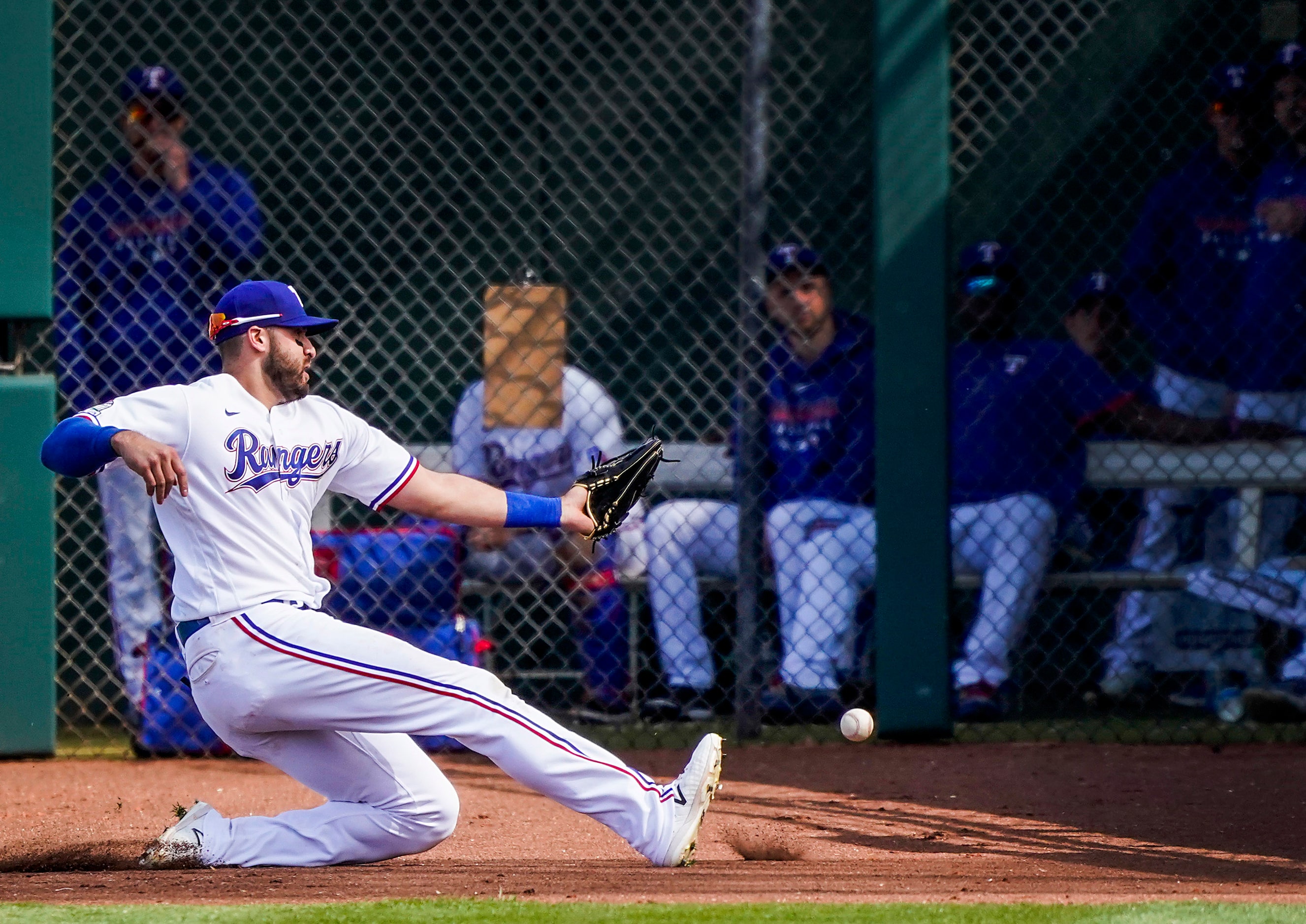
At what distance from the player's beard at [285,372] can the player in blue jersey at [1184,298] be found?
11.0 ft

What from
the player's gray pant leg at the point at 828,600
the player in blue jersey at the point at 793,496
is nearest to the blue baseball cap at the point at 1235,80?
the player in blue jersey at the point at 793,496

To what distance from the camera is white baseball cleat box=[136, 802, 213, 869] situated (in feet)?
11.1

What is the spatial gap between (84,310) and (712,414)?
267cm

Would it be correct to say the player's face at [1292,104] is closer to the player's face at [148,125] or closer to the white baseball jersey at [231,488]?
the white baseball jersey at [231,488]

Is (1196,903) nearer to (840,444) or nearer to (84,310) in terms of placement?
(840,444)

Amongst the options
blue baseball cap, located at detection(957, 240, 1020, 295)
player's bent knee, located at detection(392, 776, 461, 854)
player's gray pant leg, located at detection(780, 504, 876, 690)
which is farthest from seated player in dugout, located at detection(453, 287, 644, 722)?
player's bent knee, located at detection(392, 776, 461, 854)

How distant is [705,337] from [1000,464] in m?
1.71

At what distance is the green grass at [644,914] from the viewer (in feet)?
8.79

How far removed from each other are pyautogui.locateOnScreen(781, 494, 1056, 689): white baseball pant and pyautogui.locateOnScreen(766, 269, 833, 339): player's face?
0.72m

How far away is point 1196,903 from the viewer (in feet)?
9.23

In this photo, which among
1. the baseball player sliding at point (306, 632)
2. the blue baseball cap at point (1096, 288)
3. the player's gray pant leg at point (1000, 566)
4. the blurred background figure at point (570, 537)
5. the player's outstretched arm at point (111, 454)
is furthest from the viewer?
the blue baseball cap at point (1096, 288)

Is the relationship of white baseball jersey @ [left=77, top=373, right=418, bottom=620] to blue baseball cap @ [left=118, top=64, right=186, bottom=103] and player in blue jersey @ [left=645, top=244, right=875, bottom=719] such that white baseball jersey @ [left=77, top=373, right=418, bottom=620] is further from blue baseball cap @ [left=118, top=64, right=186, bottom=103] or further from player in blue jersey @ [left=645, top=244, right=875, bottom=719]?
blue baseball cap @ [left=118, top=64, right=186, bottom=103]

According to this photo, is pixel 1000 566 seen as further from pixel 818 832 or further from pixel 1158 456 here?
pixel 818 832

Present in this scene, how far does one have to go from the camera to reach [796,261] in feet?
18.2
